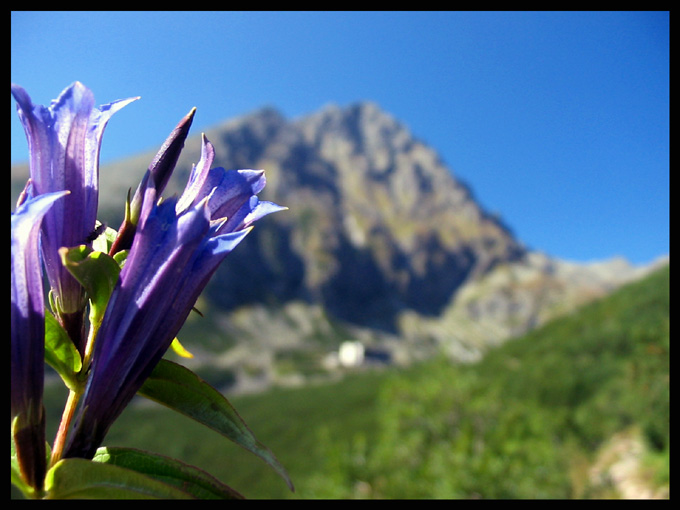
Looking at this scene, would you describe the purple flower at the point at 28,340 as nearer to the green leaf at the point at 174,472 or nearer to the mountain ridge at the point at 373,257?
the green leaf at the point at 174,472

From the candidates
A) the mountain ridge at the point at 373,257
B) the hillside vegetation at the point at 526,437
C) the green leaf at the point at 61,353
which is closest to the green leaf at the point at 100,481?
the green leaf at the point at 61,353

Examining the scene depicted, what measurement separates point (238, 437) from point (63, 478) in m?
0.23

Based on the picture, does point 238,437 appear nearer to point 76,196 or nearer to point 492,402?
point 76,196

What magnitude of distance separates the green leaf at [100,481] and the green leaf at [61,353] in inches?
6.5

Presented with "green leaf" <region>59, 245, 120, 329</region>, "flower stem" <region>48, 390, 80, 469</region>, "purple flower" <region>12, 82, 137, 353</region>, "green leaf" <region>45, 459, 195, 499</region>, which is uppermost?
"purple flower" <region>12, 82, 137, 353</region>

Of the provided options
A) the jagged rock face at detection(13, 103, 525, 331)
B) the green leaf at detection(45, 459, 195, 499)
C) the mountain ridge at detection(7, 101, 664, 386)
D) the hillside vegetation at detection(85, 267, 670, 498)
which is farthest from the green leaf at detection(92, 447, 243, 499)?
the jagged rock face at detection(13, 103, 525, 331)

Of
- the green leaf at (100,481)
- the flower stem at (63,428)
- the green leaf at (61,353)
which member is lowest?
the green leaf at (100,481)

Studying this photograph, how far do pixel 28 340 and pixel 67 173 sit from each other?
28cm

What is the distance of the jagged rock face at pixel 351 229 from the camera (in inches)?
5354

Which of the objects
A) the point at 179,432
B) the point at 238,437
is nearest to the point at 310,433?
the point at 179,432

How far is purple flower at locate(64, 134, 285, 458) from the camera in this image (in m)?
0.70

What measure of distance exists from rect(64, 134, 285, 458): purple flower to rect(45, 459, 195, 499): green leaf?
0.05 meters

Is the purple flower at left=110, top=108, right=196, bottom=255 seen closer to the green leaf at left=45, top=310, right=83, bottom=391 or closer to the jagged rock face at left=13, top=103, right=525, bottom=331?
the green leaf at left=45, top=310, right=83, bottom=391
